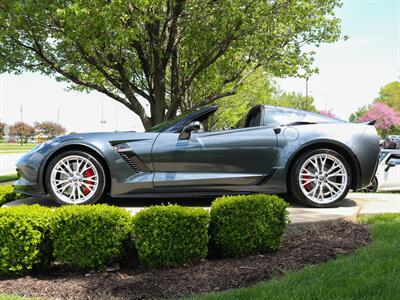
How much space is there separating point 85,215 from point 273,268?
5.33 feet

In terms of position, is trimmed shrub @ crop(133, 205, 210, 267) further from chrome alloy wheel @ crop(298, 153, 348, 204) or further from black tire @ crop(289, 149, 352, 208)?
chrome alloy wheel @ crop(298, 153, 348, 204)

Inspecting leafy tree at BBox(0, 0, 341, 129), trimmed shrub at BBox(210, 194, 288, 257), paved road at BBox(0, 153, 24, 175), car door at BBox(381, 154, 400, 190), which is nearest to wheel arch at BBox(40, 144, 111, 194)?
trimmed shrub at BBox(210, 194, 288, 257)

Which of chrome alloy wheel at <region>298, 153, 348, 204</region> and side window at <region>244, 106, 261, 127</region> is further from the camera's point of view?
side window at <region>244, 106, 261, 127</region>

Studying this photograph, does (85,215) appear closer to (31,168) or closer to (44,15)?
(31,168)

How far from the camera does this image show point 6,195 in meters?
5.64

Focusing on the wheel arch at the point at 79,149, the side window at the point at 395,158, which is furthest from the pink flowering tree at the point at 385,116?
the wheel arch at the point at 79,149

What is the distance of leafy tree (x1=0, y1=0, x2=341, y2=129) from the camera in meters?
9.16

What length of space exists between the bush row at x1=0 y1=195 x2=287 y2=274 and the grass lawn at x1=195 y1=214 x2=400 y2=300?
0.65m

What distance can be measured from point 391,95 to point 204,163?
76.7 m

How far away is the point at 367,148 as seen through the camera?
5000mm

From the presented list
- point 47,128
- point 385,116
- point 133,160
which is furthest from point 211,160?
point 47,128

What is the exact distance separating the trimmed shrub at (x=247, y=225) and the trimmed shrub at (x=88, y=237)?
863 millimetres

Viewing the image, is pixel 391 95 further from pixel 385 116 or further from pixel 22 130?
pixel 22 130

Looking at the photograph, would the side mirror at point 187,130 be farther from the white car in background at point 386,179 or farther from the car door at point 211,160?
the white car in background at point 386,179
